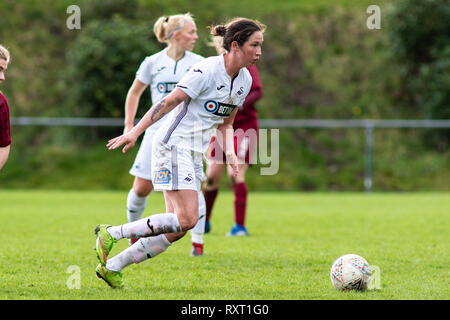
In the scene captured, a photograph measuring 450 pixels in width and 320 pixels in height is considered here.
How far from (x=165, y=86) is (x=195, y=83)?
183cm

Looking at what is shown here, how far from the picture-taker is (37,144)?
19344 mm

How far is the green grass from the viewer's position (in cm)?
479

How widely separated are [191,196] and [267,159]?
14312 millimetres

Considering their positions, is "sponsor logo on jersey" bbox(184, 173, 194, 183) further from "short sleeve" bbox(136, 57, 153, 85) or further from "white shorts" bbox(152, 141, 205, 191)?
"short sleeve" bbox(136, 57, 153, 85)

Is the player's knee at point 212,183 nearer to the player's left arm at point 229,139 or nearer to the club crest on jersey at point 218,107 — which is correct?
the player's left arm at point 229,139

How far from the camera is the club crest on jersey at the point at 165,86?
656cm

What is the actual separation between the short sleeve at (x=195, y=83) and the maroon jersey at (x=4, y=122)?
1232 millimetres

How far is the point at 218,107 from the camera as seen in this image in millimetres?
4977

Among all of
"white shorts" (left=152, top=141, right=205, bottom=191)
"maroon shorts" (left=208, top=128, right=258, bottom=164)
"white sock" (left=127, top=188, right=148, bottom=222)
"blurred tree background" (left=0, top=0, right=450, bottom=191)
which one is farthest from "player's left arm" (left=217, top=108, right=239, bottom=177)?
"blurred tree background" (left=0, top=0, right=450, bottom=191)

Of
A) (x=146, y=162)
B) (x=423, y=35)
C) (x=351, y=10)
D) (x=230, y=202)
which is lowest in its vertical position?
(x=230, y=202)

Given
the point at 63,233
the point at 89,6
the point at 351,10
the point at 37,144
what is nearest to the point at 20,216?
the point at 63,233

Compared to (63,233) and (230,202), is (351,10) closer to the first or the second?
(230,202)

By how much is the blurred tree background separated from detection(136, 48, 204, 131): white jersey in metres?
8.97

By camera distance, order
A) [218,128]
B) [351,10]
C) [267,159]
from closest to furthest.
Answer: [218,128] → [267,159] → [351,10]
